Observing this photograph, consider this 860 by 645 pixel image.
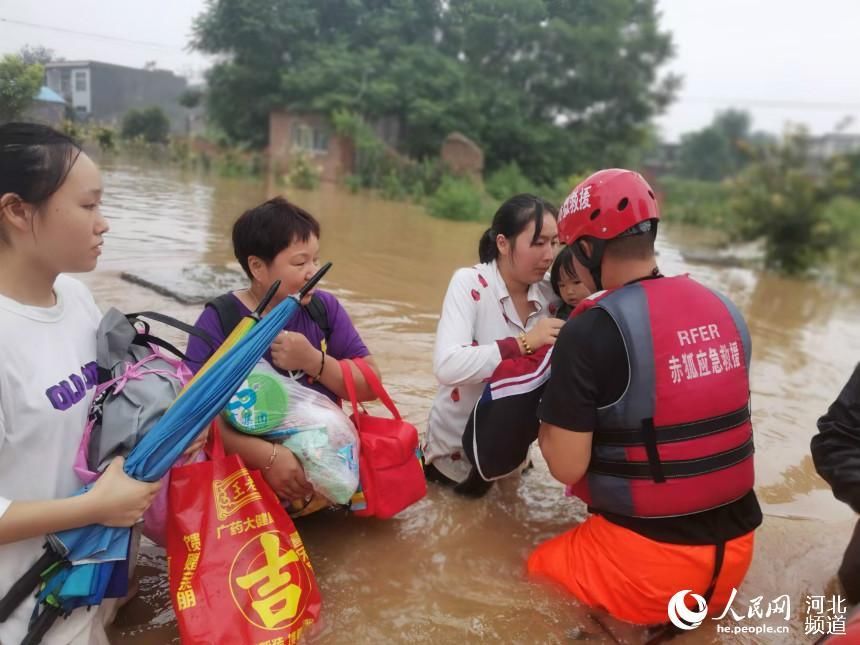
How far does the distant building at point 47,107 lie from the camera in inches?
115

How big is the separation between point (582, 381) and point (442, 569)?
110 centimetres

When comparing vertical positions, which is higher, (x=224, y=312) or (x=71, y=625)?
(x=224, y=312)

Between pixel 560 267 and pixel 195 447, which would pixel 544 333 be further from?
pixel 195 447

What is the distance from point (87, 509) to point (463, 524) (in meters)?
1.72

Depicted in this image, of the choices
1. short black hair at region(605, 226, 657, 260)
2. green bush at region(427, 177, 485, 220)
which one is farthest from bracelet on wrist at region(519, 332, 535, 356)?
green bush at region(427, 177, 485, 220)

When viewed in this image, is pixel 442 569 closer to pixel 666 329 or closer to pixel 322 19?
pixel 666 329

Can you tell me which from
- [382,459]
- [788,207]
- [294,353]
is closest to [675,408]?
[382,459]

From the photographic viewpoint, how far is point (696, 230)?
23.5 m

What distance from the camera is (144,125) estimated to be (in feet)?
26.1

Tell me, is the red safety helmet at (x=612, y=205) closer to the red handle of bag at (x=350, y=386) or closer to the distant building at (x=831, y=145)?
the red handle of bag at (x=350, y=386)

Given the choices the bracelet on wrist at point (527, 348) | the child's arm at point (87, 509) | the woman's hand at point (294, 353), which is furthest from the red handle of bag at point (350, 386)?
the child's arm at point (87, 509)

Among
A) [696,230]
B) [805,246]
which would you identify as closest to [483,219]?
[805,246]

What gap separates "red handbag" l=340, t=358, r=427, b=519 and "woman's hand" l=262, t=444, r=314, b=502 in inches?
9.5

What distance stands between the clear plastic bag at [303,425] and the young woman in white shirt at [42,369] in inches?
20.4
